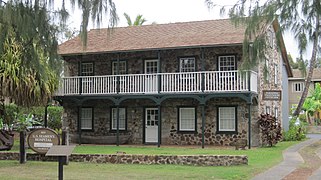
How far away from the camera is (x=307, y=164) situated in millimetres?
16344

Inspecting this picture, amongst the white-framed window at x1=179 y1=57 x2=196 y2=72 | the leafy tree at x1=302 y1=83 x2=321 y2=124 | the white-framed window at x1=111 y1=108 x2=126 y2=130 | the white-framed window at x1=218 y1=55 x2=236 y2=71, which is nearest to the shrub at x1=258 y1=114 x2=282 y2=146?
the white-framed window at x1=218 y1=55 x2=236 y2=71

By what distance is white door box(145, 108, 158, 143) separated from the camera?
2583 centimetres

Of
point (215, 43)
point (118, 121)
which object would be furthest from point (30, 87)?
point (215, 43)

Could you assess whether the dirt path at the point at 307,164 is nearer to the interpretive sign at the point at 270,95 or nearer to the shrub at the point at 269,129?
the shrub at the point at 269,129

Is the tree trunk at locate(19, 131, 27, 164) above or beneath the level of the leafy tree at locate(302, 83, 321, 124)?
beneath

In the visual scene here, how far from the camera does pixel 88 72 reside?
27.5 metres

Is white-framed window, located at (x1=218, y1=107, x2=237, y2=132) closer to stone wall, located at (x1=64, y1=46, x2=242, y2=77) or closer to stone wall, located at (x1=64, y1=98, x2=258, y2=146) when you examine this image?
stone wall, located at (x1=64, y1=98, x2=258, y2=146)

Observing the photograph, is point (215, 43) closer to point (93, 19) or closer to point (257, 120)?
point (257, 120)

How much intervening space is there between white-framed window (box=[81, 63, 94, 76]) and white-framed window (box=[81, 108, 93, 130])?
2034 mm

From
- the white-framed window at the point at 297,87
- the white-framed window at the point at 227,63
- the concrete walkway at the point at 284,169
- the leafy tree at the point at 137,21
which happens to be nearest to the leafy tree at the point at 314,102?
the white-framed window at the point at 297,87

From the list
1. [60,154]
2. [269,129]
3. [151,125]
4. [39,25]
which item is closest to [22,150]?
[60,154]

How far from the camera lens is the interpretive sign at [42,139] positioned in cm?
1552

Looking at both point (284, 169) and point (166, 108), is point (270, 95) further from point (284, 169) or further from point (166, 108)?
point (284, 169)

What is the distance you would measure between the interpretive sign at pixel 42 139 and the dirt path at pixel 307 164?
733 centimetres
